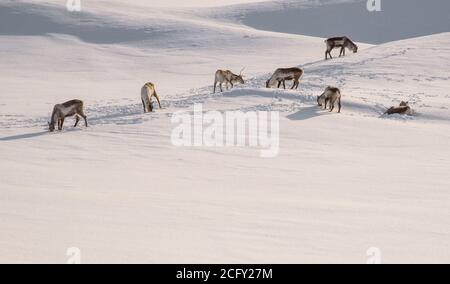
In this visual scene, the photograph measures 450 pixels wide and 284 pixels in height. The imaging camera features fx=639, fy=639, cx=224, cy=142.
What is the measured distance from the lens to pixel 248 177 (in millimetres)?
10867

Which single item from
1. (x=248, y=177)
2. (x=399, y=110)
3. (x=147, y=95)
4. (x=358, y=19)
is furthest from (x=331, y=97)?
(x=358, y=19)

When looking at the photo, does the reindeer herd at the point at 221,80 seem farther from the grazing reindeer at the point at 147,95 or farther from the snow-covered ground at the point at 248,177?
the snow-covered ground at the point at 248,177

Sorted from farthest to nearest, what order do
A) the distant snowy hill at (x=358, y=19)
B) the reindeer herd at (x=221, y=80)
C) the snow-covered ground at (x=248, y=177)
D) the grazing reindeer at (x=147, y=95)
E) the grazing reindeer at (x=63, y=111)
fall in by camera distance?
the distant snowy hill at (x=358, y=19) < the grazing reindeer at (x=147, y=95) < the reindeer herd at (x=221, y=80) < the grazing reindeer at (x=63, y=111) < the snow-covered ground at (x=248, y=177)

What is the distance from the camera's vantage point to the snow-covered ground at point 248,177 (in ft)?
20.9

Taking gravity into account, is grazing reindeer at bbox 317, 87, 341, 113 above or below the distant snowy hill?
below

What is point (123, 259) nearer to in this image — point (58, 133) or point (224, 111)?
point (58, 133)

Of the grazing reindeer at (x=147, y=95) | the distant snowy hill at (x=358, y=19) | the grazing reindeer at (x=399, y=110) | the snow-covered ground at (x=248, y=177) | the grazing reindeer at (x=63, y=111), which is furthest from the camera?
the distant snowy hill at (x=358, y=19)

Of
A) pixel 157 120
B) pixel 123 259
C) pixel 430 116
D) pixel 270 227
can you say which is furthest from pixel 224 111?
pixel 123 259

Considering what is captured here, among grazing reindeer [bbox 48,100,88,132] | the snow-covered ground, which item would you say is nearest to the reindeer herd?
grazing reindeer [bbox 48,100,88,132]

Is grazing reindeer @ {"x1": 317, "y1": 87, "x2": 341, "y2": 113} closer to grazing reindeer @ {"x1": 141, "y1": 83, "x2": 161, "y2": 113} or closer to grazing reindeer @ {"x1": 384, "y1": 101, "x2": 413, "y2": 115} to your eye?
grazing reindeer @ {"x1": 384, "y1": 101, "x2": 413, "y2": 115}

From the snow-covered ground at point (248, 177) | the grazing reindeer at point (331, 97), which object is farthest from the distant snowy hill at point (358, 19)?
the grazing reindeer at point (331, 97)

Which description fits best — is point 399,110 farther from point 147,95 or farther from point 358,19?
point 358,19

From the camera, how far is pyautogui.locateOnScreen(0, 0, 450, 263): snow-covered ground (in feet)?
20.9

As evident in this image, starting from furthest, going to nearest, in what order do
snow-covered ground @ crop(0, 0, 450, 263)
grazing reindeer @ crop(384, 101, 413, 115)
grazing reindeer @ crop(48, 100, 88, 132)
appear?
grazing reindeer @ crop(384, 101, 413, 115) < grazing reindeer @ crop(48, 100, 88, 132) < snow-covered ground @ crop(0, 0, 450, 263)
